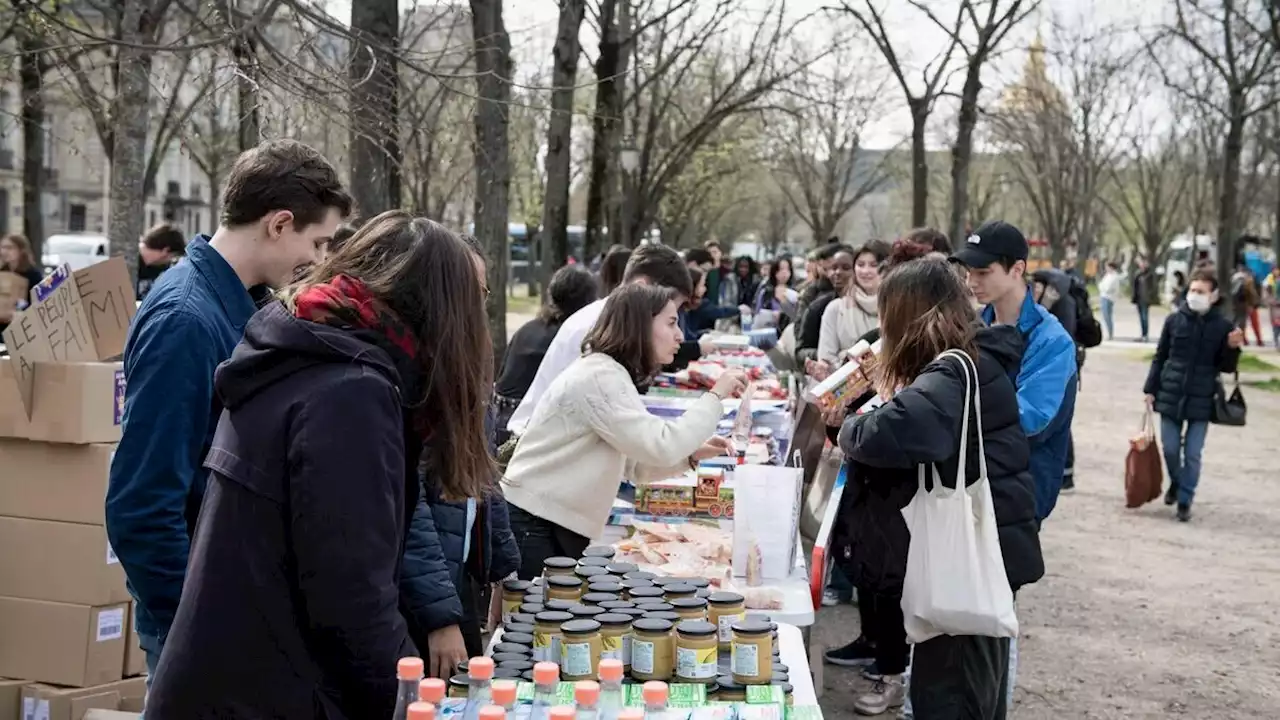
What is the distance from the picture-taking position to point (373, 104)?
21.8 ft

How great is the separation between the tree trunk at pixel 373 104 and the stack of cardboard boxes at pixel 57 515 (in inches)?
79.5

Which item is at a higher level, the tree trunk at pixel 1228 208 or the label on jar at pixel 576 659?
the tree trunk at pixel 1228 208

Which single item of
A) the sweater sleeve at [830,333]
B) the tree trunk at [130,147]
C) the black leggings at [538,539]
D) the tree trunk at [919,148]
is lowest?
the black leggings at [538,539]

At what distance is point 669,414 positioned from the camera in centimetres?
621

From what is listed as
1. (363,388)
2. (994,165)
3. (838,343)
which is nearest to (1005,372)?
(363,388)

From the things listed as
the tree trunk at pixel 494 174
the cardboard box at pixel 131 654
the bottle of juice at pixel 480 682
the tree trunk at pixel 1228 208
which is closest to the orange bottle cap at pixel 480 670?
the bottle of juice at pixel 480 682

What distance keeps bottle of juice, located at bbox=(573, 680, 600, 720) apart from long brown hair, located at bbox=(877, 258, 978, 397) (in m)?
2.26

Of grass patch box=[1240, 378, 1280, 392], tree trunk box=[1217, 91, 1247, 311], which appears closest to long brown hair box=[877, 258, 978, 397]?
grass patch box=[1240, 378, 1280, 392]

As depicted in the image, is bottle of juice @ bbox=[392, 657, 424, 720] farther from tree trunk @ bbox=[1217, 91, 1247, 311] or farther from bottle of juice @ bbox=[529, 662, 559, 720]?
tree trunk @ bbox=[1217, 91, 1247, 311]

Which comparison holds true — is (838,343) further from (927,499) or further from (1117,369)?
(1117,369)

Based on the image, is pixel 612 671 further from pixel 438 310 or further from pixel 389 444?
pixel 438 310

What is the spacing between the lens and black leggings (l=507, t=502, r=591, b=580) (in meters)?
4.46

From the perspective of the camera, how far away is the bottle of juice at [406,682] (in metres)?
2.23

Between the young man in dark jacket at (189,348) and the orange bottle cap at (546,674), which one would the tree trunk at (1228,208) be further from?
the orange bottle cap at (546,674)
